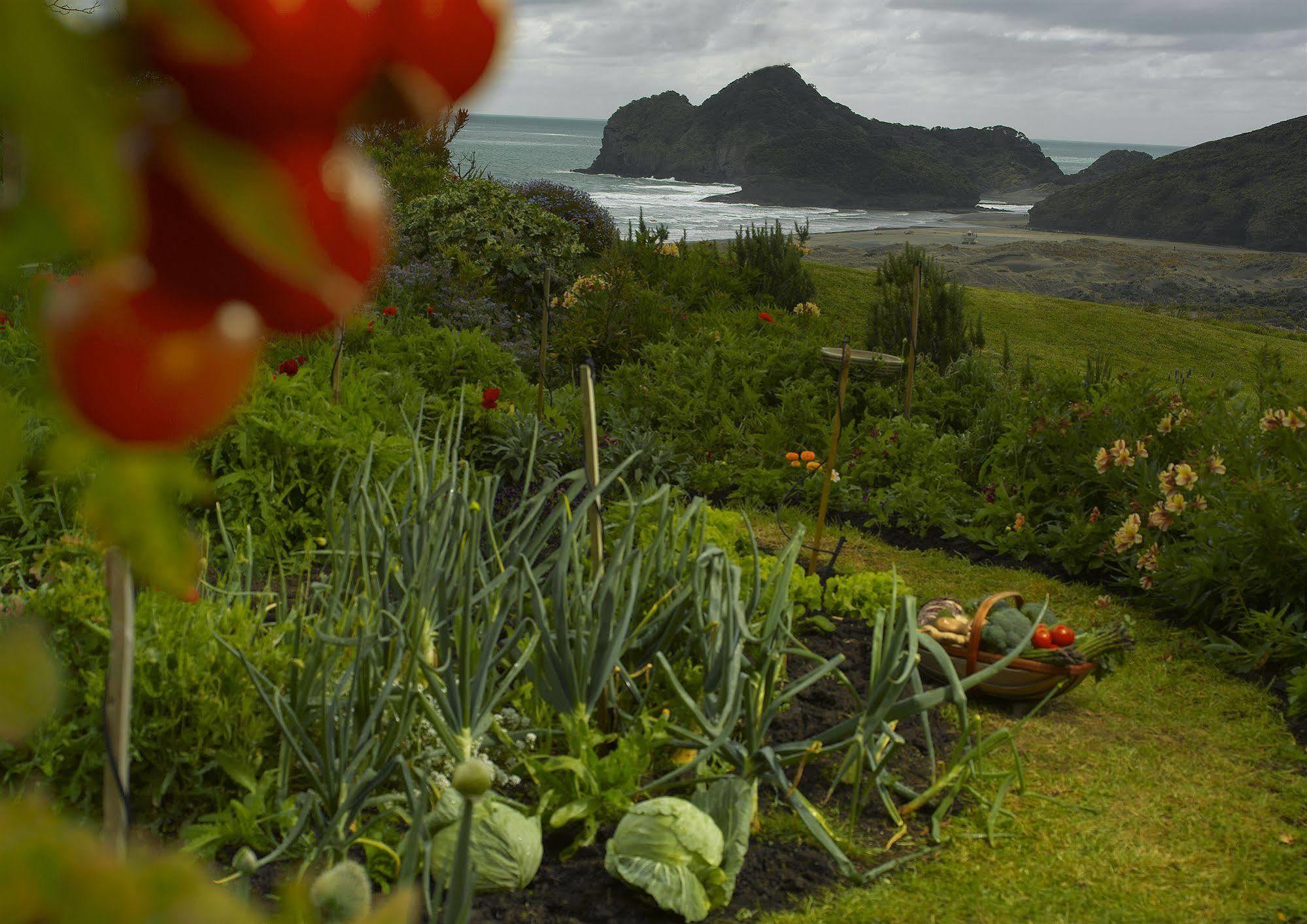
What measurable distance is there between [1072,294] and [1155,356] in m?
15.0

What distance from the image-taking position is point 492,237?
10992 millimetres

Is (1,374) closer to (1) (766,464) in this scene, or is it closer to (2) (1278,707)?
(2) (1278,707)

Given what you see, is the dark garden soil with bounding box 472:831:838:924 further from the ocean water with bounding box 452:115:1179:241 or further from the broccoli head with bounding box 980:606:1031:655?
the ocean water with bounding box 452:115:1179:241

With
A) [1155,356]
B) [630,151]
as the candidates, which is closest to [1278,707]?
[1155,356]

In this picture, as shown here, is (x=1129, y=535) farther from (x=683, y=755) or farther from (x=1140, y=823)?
(x=683, y=755)

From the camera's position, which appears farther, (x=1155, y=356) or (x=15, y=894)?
(x=1155, y=356)

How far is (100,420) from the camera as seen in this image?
216mm

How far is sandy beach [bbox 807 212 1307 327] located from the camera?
29.3 metres

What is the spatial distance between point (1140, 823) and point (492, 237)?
8991mm

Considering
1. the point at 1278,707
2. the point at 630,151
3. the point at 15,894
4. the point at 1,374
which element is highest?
the point at 630,151

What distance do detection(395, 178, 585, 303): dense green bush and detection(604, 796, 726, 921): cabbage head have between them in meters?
8.38

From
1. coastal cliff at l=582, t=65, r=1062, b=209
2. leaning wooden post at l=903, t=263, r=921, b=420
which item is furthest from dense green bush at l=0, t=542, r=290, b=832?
coastal cliff at l=582, t=65, r=1062, b=209

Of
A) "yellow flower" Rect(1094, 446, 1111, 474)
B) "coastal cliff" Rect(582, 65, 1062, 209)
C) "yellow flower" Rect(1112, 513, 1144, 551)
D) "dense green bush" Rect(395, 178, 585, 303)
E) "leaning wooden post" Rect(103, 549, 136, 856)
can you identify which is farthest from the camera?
"coastal cliff" Rect(582, 65, 1062, 209)

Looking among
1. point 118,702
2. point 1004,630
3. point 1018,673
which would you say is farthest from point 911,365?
point 118,702
